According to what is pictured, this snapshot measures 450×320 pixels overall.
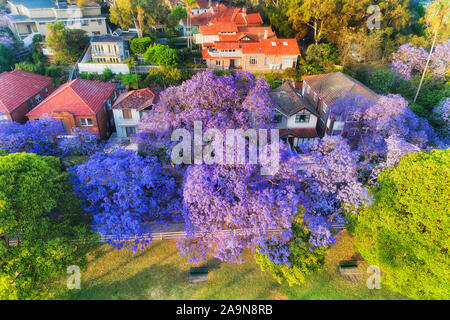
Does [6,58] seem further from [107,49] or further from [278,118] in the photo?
[278,118]

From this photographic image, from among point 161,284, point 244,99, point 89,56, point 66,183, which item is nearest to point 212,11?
point 89,56

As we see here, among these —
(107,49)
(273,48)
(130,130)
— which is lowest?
(130,130)

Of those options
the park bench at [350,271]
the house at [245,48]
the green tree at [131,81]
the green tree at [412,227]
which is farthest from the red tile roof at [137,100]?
the park bench at [350,271]

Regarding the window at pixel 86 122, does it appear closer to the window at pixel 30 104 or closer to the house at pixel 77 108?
the house at pixel 77 108

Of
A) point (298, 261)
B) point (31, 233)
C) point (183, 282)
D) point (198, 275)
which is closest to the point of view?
point (31, 233)

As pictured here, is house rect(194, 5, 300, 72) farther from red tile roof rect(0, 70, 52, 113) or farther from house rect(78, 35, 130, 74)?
red tile roof rect(0, 70, 52, 113)

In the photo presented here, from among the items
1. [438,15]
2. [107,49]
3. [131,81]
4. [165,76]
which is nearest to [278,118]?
[165,76]
